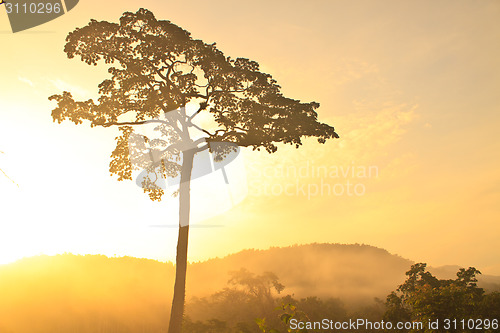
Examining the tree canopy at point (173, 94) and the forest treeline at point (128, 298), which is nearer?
the tree canopy at point (173, 94)

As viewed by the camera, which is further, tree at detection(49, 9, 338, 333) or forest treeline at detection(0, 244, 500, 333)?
forest treeline at detection(0, 244, 500, 333)

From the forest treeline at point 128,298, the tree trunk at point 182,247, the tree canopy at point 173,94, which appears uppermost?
the tree canopy at point 173,94

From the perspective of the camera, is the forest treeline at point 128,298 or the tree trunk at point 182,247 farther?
the forest treeline at point 128,298

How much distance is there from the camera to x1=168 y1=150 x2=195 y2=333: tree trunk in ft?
59.8

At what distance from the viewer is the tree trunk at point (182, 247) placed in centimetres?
1822

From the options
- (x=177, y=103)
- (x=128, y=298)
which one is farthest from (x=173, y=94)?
(x=128, y=298)

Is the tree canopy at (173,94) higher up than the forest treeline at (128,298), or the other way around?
the tree canopy at (173,94)

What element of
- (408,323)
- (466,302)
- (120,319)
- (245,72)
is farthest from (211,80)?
(120,319)

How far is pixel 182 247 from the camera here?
1881 centimetres

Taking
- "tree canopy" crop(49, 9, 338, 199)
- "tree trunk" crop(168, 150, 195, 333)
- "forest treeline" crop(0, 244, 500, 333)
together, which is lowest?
"forest treeline" crop(0, 244, 500, 333)

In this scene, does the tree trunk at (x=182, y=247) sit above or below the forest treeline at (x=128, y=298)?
above

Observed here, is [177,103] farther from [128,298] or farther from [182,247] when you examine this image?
[128,298]

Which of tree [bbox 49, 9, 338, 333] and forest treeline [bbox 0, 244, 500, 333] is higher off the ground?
tree [bbox 49, 9, 338, 333]

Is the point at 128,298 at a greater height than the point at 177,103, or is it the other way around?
the point at 177,103
